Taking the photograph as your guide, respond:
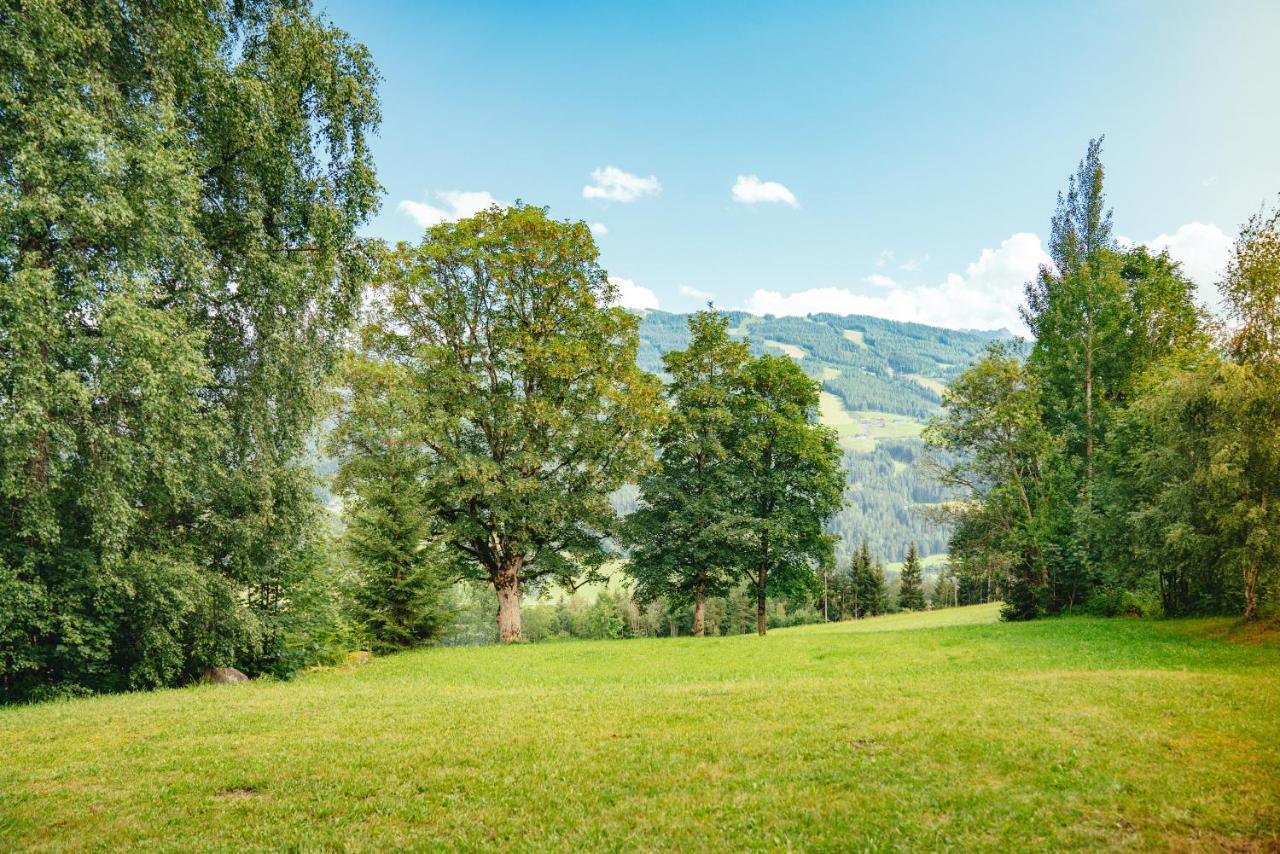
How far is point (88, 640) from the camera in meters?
16.0

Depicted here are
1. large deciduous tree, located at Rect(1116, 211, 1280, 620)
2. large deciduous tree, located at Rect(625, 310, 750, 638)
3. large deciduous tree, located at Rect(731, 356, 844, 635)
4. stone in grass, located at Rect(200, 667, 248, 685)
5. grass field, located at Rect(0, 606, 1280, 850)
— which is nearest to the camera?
grass field, located at Rect(0, 606, 1280, 850)

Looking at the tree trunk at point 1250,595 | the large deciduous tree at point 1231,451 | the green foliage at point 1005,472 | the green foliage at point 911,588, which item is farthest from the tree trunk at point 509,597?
the green foliage at point 911,588

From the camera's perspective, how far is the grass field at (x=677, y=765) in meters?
7.04

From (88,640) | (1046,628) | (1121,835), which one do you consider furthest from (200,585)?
(1046,628)

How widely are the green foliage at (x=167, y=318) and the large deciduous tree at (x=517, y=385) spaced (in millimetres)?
9142

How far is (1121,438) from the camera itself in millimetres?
31922

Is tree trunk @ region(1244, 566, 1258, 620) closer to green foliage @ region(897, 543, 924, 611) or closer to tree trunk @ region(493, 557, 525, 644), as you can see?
tree trunk @ region(493, 557, 525, 644)

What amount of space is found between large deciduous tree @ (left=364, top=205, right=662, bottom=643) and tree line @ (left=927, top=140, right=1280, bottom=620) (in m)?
19.3

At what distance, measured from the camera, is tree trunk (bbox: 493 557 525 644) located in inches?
1235

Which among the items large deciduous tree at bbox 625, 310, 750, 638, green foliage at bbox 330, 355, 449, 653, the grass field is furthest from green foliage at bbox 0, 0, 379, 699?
large deciduous tree at bbox 625, 310, 750, 638

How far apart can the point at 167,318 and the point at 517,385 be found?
17.2 meters

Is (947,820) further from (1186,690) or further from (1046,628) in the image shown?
(1046,628)

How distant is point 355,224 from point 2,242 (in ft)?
27.4

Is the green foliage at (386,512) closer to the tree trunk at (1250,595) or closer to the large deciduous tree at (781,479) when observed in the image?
the large deciduous tree at (781,479)
